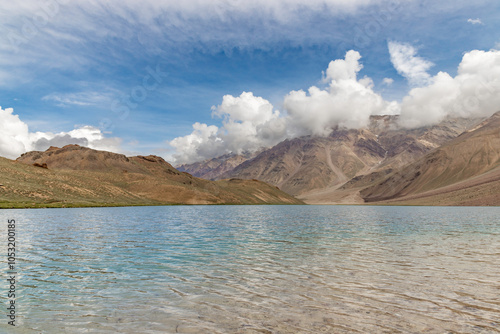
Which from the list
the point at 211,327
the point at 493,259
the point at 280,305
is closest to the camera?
the point at 211,327

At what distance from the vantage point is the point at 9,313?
11086 millimetres

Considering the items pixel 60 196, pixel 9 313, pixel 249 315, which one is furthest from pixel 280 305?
pixel 60 196

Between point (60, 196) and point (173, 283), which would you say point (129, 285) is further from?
point (60, 196)

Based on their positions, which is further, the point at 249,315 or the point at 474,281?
the point at 474,281

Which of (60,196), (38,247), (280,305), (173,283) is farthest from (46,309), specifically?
(60,196)

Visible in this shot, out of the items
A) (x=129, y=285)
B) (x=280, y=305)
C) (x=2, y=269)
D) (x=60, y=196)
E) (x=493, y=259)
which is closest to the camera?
(x=280, y=305)

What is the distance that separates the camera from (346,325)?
9.80 m

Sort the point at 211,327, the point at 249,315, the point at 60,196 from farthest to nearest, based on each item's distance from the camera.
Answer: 1. the point at 60,196
2. the point at 249,315
3. the point at 211,327

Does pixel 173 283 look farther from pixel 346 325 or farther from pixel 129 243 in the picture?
pixel 129 243

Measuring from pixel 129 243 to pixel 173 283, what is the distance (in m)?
15.5

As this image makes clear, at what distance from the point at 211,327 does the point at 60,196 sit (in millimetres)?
154794

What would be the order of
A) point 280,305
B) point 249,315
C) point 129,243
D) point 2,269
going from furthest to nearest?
point 129,243, point 2,269, point 280,305, point 249,315

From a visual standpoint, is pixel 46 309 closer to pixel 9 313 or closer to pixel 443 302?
pixel 9 313

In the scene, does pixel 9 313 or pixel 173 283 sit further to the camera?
pixel 173 283
